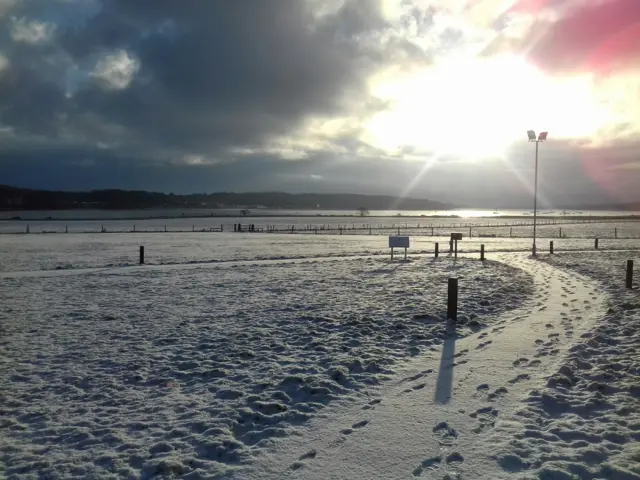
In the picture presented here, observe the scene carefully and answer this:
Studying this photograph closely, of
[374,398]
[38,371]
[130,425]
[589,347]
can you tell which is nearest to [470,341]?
[589,347]

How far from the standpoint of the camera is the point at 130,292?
610 inches

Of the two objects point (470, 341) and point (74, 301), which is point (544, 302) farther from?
point (74, 301)

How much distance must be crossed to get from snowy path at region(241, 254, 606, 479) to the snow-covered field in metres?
0.03

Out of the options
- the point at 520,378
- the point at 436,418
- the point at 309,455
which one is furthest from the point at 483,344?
the point at 309,455

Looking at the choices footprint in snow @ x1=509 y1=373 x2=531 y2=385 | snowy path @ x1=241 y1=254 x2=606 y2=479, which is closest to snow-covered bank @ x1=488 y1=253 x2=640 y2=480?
snowy path @ x1=241 y1=254 x2=606 y2=479

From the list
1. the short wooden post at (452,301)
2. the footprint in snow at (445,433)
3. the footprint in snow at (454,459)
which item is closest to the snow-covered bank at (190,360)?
the short wooden post at (452,301)

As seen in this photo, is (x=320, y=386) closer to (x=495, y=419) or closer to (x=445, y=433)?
(x=445, y=433)

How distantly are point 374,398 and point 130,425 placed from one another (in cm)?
328

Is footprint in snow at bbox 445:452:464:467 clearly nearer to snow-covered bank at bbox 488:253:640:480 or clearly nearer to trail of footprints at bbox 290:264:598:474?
trail of footprints at bbox 290:264:598:474

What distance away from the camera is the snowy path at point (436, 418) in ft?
15.1

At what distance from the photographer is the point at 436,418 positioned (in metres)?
5.68

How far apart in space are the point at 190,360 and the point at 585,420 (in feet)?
20.5

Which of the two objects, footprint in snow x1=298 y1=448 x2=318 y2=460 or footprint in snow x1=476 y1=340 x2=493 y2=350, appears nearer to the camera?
footprint in snow x1=298 y1=448 x2=318 y2=460

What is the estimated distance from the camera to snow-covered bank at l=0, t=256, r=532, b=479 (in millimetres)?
5035
